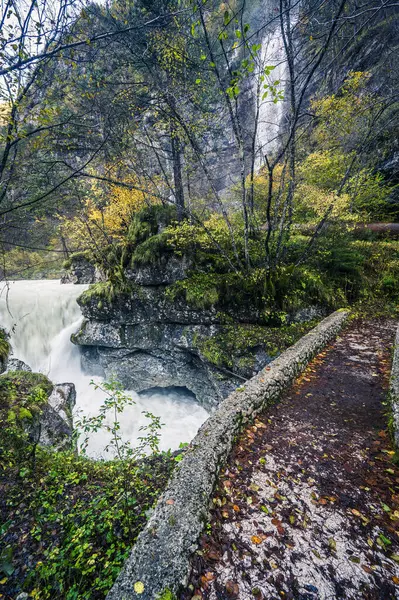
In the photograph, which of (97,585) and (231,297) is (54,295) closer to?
(231,297)

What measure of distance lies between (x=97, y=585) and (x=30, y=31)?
4907 mm

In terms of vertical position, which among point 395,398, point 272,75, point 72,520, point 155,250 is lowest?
point 72,520

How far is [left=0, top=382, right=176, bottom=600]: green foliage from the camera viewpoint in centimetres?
196

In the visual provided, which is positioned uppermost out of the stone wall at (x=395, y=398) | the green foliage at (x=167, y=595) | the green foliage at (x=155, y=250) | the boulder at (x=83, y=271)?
the green foliage at (x=155, y=250)

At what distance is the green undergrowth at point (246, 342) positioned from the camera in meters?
6.70

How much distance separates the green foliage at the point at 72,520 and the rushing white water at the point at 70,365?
15.0 ft

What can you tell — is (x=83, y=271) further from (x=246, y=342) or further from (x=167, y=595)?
(x=167, y=595)

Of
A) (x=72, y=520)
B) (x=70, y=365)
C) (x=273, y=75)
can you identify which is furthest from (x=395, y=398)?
(x=273, y=75)

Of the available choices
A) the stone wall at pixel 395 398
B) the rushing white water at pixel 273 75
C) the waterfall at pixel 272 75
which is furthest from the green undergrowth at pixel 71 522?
the rushing white water at pixel 273 75

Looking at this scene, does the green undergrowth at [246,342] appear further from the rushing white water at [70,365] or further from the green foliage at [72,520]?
the green foliage at [72,520]

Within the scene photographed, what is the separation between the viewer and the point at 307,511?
2.05m

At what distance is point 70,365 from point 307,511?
10.8 metres

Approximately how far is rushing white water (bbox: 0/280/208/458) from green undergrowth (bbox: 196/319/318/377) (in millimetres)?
2897

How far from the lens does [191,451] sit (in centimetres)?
246
